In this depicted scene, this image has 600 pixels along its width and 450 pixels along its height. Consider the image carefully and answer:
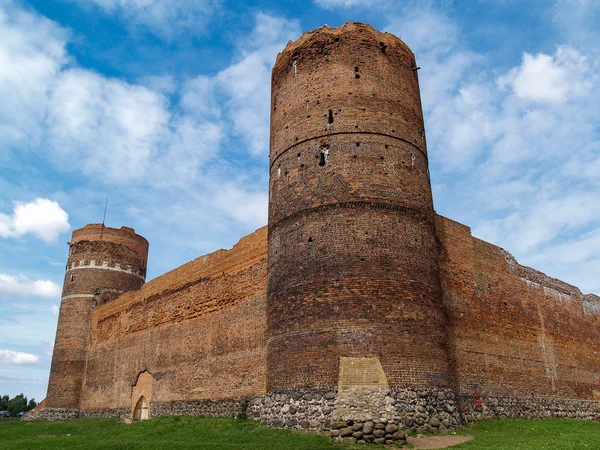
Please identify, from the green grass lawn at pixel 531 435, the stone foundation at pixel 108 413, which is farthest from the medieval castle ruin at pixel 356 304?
the green grass lawn at pixel 531 435

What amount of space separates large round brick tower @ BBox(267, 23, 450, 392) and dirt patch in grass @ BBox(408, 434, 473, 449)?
1.27 metres

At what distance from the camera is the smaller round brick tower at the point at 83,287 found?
93.7 feet

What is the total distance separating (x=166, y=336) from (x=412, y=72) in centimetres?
1371

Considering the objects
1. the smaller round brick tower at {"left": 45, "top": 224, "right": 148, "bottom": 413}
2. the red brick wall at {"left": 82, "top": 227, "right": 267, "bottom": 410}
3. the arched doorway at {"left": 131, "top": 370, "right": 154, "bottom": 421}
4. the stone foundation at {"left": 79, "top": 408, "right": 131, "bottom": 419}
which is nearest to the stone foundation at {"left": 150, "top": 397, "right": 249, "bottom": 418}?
the red brick wall at {"left": 82, "top": 227, "right": 267, "bottom": 410}

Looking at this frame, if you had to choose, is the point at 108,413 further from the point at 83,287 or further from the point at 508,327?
the point at 508,327

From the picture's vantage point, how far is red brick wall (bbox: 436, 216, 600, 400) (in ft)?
55.4

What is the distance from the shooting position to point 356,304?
13141 mm

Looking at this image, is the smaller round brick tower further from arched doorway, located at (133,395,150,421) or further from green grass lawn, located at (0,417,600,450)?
green grass lawn, located at (0,417,600,450)

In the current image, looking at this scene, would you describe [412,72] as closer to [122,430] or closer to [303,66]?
[303,66]

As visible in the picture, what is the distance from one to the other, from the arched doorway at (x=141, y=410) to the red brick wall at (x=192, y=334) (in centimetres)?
80

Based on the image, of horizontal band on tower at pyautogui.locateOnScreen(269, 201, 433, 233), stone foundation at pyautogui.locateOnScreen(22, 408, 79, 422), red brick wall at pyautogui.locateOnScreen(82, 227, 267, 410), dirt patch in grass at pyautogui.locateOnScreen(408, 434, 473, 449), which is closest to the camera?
dirt patch in grass at pyautogui.locateOnScreen(408, 434, 473, 449)

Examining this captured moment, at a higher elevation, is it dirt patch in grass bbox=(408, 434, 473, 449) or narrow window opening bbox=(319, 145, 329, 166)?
narrow window opening bbox=(319, 145, 329, 166)

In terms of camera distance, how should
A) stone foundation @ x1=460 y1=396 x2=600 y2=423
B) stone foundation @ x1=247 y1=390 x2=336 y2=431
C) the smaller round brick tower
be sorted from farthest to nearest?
A: 1. the smaller round brick tower
2. stone foundation @ x1=460 y1=396 x2=600 y2=423
3. stone foundation @ x1=247 y1=390 x2=336 y2=431

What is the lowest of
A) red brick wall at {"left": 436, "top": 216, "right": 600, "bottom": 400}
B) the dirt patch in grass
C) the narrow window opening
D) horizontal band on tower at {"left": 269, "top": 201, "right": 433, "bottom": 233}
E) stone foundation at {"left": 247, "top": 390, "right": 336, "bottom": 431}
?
the dirt patch in grass
